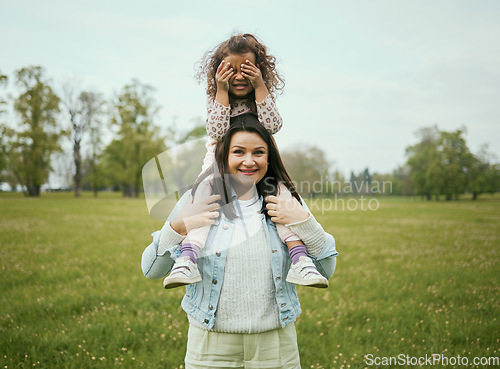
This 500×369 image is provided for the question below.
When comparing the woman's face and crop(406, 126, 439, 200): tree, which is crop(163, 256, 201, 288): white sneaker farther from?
crop(406, 126, 439, 200): tree

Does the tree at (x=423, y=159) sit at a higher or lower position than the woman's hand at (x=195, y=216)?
higher

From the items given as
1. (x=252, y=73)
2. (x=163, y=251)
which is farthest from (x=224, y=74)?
(x=163, y=251)

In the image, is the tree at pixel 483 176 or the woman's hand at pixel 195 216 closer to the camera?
the woman's hand at pixel 195 216

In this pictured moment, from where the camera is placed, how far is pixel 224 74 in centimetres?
229

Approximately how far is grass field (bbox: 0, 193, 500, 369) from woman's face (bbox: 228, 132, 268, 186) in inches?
121

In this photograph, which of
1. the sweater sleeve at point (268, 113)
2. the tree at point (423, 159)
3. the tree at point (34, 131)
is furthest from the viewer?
the tree at point (423, 159)

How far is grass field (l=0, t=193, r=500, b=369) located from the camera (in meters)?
4.50

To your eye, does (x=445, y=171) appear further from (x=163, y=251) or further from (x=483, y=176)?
(x=163, y=251)

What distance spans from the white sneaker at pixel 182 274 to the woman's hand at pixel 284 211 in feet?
1.85

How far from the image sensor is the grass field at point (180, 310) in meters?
4.50

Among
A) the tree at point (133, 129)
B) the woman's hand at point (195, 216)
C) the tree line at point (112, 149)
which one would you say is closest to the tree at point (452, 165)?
the tree line at point (112, 149)

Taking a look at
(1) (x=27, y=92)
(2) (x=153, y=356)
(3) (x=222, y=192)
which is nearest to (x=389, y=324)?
(2) (x=153, y=356)

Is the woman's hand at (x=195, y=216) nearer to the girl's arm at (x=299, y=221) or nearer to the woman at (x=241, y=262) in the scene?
the woman at (x=241, y=262)

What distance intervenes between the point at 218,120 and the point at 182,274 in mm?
996
